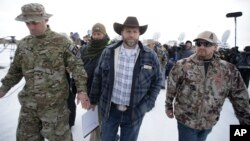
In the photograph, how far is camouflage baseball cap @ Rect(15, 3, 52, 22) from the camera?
235 cm

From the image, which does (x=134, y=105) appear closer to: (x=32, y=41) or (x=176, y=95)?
(x=176, y=95)

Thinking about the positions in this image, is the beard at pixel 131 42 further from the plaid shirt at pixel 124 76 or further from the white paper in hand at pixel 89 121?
the white paper in hand at pixel 89 121

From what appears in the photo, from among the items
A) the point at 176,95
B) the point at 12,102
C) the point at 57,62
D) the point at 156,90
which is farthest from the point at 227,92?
the point at 12,102

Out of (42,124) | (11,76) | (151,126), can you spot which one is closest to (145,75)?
(42,124)

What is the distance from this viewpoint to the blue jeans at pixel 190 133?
2520 mm

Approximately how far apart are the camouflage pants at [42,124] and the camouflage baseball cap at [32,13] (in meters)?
0.83

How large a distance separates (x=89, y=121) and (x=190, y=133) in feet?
3.43

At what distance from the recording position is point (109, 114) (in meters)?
2.61

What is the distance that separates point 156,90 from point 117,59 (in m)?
0.50

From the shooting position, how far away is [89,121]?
2.80m

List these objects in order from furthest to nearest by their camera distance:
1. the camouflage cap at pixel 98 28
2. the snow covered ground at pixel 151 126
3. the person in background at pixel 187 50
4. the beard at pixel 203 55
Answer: the person in background at pixel 187 50 → the snow covered ground at pixel 151 126 → the camouflage cap at pixel 98 28 → the beard at pixel 203 55

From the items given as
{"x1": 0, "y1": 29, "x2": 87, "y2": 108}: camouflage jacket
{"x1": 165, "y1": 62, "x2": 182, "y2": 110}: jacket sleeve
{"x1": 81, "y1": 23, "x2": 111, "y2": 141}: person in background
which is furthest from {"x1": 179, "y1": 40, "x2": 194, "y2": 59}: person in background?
{"x1": 0, "y1": 29, "x2": 87, "y2": 108}: camouflage jacket

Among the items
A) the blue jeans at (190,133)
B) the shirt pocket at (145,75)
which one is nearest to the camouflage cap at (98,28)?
the shirt pocket at (145,75)

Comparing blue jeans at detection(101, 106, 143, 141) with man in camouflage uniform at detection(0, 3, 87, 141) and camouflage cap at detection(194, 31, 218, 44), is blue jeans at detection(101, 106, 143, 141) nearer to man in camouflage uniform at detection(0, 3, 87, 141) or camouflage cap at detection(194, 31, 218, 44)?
man in camouflage uniform at detection(0, 3, 87, 141)
